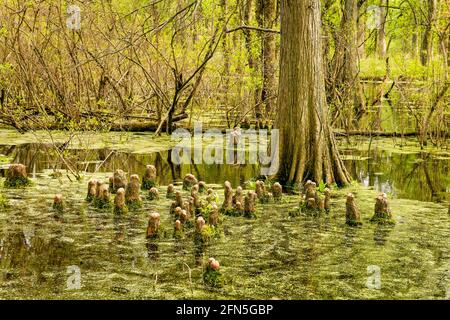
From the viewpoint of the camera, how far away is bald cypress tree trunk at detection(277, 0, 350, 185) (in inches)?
369

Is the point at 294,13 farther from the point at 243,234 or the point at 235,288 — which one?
the point at 235,288

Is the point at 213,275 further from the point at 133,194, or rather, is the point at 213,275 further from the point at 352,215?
the point at 133,194

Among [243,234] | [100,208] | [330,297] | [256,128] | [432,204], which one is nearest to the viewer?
[330,297]

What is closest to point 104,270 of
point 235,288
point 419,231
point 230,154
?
point 235,288

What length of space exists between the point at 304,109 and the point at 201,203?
253cm

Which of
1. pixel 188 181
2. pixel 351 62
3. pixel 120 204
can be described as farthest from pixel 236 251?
pixel 351 62

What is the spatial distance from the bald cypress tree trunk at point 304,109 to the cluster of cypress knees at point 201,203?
0.77 metres

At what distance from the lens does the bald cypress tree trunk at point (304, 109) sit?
938cm

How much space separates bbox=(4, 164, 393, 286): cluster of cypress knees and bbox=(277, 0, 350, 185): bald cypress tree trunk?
0.77 m

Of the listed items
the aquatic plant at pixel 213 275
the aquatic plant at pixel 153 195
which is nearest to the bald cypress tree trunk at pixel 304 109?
the aquatic plant at pixel 153 195

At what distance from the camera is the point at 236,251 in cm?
628

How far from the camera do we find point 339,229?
7191 millimetres

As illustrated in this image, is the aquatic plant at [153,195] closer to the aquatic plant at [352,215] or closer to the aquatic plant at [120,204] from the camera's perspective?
the aquatic plant at [120,204]

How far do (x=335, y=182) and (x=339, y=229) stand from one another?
234 cm
